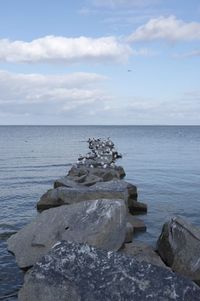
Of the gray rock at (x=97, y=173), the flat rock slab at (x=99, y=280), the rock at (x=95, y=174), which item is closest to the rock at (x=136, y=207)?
the rock at (x=95, y=174)

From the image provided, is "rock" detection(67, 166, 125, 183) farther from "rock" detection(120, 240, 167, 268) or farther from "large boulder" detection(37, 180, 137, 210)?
"rock" detection(120, 240, 167, 268)

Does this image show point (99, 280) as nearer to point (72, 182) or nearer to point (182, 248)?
point (182, 248)

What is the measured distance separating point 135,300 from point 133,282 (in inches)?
12.9

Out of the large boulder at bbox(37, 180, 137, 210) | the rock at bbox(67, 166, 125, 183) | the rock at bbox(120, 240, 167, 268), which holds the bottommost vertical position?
the rock at bbox(120, 240, 167, 268)

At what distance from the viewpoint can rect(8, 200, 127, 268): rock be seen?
11164 millimetres

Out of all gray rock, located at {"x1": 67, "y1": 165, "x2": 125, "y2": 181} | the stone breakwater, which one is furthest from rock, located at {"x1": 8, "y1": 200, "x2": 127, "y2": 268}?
gray rock, located at {"x1": 67, "y1": 165, "x2": 125, "y2": 181}

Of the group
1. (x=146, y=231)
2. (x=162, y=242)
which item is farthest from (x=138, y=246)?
(x=146, y=231)

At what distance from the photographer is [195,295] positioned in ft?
24.5

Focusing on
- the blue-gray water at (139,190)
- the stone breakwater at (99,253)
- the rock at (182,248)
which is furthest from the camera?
the blue-gray water at (139,190)

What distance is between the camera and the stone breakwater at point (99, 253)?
7.63m

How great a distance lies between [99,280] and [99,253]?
0.64m

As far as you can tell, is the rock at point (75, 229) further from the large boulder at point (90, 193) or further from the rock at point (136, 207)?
the rock at point (136, 207)

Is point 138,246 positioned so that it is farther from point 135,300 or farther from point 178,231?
point 135,300

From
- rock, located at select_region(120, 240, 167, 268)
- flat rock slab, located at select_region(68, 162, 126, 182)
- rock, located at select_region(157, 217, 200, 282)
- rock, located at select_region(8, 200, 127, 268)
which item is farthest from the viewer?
flat rock slab, located at select_region(68, 162, 126, 182)
